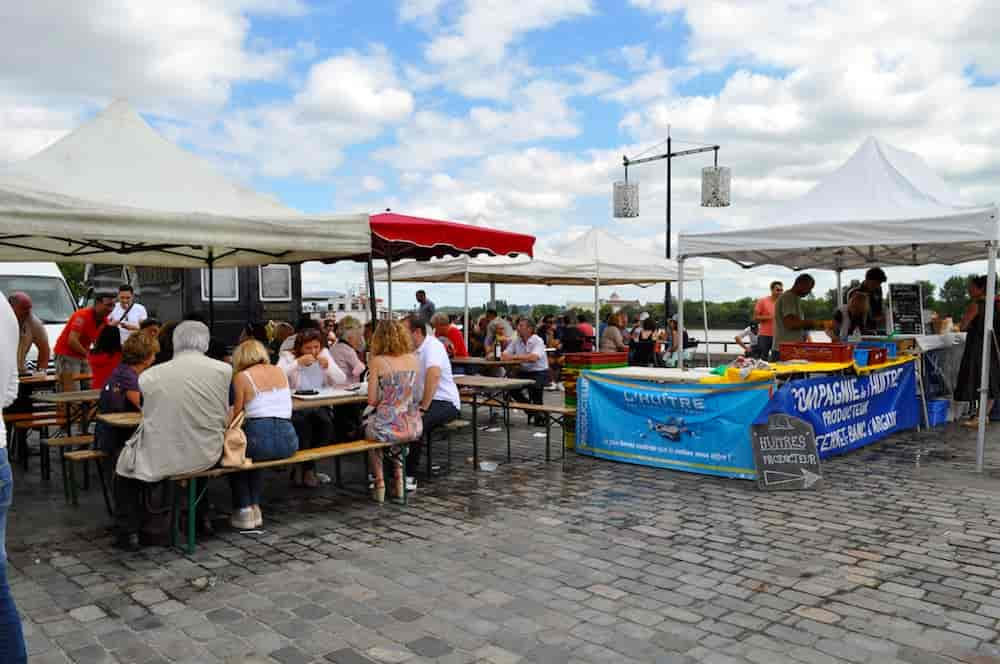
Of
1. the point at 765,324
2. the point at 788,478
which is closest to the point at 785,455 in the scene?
the point at 788,478

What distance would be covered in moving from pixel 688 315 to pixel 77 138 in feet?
53.5

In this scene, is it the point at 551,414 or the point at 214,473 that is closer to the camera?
the point at 214,473

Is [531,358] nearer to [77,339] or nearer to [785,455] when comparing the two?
[785,455]

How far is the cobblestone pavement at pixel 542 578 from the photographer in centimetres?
345

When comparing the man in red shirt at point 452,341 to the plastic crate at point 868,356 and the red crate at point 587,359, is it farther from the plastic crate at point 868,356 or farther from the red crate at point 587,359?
the plastic crate at point 868,356

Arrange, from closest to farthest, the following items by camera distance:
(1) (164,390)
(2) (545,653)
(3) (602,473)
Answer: (2) (545,653) < (1) (164,390) < (3) (602,473)

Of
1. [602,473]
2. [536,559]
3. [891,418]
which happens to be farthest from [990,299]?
[536,559]

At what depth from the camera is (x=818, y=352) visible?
7.85 m

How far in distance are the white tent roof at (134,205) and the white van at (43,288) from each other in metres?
3.80

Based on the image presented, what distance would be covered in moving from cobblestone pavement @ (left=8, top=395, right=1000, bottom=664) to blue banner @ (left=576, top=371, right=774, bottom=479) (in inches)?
15.7

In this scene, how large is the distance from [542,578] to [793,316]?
6342 millimetres

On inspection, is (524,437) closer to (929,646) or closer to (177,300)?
(929,646)

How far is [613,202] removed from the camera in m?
19.8

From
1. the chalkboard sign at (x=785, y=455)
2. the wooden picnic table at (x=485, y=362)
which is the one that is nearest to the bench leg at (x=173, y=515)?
the chalkboard sign at (x=785, y=455)
